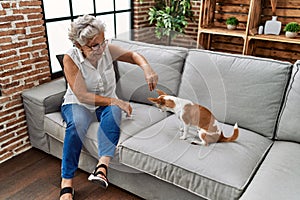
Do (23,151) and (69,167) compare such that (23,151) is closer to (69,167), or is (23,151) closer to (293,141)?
(69,167)

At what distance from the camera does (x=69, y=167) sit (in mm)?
1758

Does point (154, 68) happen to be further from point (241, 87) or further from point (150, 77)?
point (241, 87)

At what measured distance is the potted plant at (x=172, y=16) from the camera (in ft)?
10.6

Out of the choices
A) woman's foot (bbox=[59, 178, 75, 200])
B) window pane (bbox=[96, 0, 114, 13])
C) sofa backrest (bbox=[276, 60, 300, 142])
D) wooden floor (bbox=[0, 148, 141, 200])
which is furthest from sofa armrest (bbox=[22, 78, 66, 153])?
sofa backrest (bbox=[276, 60, 300, 142])

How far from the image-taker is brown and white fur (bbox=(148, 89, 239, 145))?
1.61 meters

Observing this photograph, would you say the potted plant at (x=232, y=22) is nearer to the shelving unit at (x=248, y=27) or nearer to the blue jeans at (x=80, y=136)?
the shelving unit at (x=248, y=27)

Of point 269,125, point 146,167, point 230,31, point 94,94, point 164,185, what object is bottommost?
point 164,185

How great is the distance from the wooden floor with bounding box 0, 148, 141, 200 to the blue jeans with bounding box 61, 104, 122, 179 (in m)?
0.18

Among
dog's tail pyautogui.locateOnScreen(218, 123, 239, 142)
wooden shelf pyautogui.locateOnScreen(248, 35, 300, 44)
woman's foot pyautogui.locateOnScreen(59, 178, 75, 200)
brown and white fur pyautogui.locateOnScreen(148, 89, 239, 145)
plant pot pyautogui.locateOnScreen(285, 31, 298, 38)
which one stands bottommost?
woman's foot pyautogui.locateOnScreen(59, 178, 75, 200)

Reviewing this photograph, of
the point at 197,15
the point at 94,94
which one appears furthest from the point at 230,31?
the point at 94,94

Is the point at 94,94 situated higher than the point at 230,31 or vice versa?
the point at 230,31

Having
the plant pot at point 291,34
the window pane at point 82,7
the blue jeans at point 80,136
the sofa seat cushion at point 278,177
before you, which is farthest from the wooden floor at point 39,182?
the plant pot at point 291,34

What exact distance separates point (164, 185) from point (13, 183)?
1.04 meters

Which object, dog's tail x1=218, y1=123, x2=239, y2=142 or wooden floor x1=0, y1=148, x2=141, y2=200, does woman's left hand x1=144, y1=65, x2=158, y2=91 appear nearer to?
dog's tail x1=218, y1=123, x2=239, y2=142
